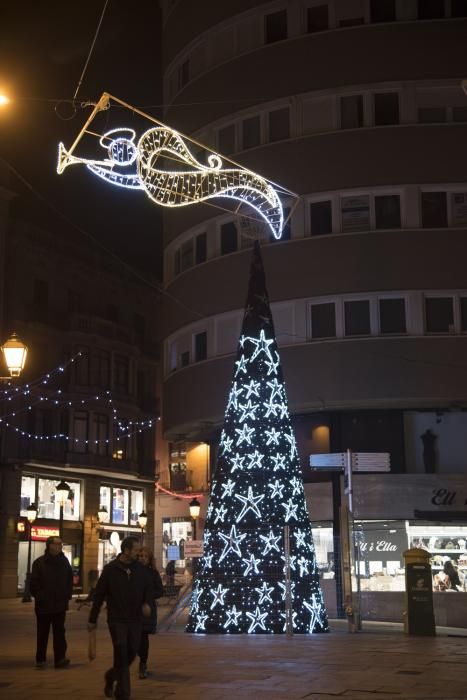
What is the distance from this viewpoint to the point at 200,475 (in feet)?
145

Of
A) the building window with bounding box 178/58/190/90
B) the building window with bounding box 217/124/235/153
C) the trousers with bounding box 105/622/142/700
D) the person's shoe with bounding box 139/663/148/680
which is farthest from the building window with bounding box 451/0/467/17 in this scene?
the trousers with bounding box 105/622/142/700

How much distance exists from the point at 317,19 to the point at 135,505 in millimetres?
37441

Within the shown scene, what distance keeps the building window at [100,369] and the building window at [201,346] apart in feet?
89.5

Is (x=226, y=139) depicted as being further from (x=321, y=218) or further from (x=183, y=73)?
(x=321, y=218)

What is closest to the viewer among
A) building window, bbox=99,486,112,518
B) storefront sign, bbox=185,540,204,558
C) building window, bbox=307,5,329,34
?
storefront sign, bbox=185,540,204,558

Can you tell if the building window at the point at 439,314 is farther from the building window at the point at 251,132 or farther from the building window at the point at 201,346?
the building window at the point at 251,132

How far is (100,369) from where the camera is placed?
57.0 meters

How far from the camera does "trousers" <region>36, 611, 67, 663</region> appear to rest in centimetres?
1388

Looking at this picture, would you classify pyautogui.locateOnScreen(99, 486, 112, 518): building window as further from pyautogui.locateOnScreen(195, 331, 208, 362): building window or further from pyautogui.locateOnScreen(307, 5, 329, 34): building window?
pyautogui.locateOnScreen(307, 5, 329, 34): building window

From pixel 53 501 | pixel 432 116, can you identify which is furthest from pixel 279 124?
pixel 53 501

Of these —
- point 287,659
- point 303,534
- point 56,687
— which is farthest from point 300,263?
point 56,687

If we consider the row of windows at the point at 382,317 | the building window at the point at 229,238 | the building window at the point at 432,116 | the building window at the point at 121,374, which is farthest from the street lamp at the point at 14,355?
the building window at the point at 121,374

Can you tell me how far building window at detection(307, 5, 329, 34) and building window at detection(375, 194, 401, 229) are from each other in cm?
543

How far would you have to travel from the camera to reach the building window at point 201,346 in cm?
2931
